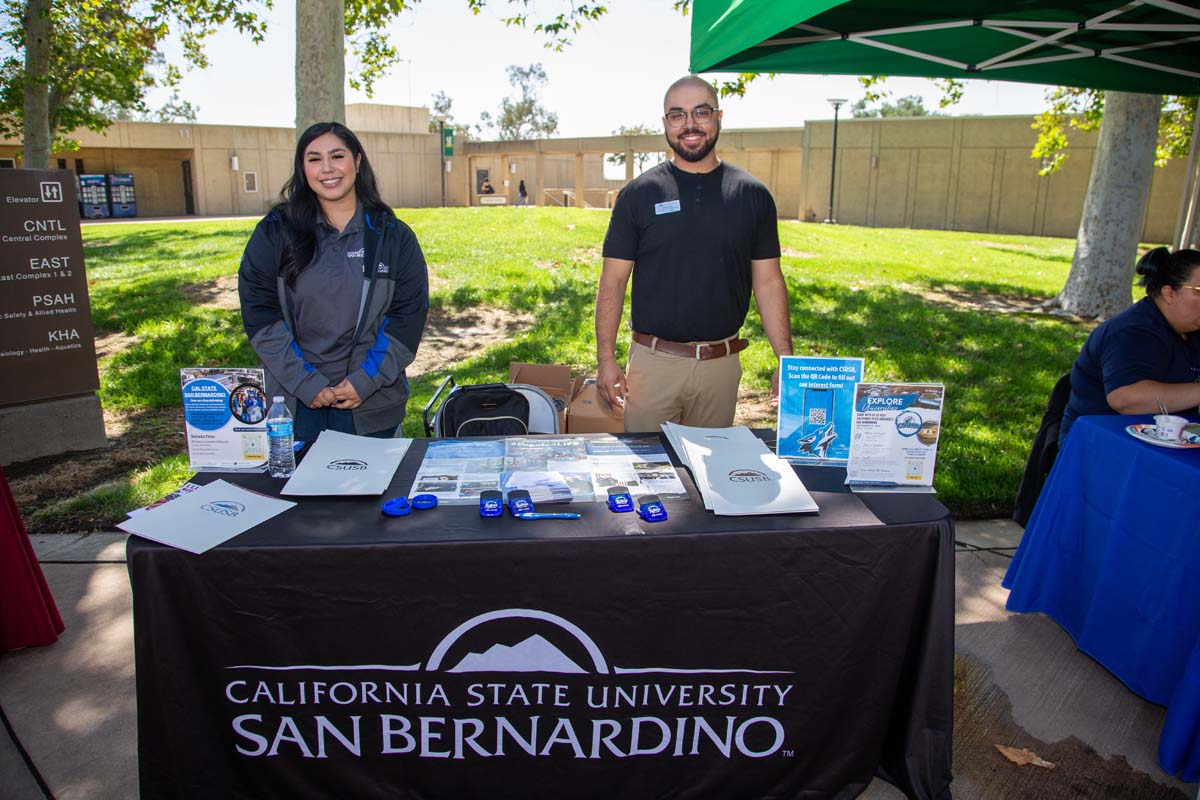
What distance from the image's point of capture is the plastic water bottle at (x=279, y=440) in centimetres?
239

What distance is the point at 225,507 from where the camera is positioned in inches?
86.7

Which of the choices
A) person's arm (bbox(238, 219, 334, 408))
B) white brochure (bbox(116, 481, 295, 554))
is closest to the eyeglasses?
person's arm (bbox(238, 219, 334, 408))

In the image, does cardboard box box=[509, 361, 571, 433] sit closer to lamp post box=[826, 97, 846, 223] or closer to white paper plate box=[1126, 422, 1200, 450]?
white paper plate box=[1126, 422, 1200, 450]

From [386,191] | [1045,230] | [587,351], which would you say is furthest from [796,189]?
[587,351]

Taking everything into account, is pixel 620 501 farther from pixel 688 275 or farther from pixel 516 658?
pixel 688 275

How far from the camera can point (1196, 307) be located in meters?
3.18

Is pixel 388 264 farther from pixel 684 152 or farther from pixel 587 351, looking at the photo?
pixel 587 351

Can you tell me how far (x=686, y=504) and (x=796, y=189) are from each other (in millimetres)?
31267

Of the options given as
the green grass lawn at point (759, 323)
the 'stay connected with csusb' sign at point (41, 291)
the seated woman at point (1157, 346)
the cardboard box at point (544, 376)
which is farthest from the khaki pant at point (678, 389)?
the 'stay connected with csusb' sign at point (41, 291)

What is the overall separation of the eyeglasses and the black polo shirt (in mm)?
240

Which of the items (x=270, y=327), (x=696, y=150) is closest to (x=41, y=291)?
(x=270, y=327)

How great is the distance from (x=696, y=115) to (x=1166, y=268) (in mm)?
1985

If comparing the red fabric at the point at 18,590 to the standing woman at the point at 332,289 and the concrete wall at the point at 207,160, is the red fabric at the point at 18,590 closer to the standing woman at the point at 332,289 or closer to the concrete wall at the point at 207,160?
the standing woman at the point at 332,289

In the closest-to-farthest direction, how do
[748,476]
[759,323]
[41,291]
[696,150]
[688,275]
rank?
[748,476], [696,150], [688,275], [41,291], [759,323]
